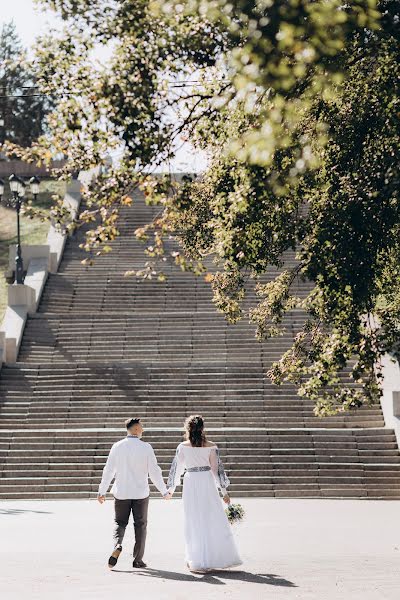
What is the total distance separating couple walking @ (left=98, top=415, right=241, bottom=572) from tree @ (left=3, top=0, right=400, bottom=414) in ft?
4.91

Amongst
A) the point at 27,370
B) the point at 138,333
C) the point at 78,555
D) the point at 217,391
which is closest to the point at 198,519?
the point at 78,555

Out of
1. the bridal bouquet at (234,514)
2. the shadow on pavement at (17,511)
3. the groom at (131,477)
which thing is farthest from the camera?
the shadow on pavement at (17,511)

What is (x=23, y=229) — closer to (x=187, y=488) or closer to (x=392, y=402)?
(x=392, y=402)

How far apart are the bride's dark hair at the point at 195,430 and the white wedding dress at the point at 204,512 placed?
0.21ft

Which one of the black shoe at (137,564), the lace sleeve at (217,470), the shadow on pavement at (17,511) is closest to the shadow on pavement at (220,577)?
the black shoe at (137,564)

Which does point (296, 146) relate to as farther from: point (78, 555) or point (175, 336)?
point (175, 336)

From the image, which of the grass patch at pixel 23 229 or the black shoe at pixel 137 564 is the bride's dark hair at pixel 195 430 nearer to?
the black shoe at pixel 137 564

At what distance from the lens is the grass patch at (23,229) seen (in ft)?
129

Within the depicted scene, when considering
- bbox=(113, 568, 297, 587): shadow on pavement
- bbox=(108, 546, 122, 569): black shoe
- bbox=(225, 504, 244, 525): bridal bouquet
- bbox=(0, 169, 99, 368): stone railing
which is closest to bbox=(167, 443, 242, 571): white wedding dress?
bbox=(113, 568, 297, 587): shadow on pavement

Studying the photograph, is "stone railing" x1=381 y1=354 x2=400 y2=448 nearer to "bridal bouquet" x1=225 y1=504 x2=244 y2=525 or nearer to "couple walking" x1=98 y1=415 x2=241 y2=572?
"bridal bouquet" x1=225 y1=504 x2=244 y2=525

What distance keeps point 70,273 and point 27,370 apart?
24.4ft

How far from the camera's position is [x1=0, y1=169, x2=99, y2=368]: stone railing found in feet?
92.9

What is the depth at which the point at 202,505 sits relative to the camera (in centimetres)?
1152

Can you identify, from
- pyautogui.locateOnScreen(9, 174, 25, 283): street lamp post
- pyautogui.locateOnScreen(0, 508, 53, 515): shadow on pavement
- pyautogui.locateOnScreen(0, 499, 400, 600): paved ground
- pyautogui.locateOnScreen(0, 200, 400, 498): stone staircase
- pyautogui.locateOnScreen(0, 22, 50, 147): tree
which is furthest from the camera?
pyautogui.locateOnScreen(0, 22, 50, 147): tree
